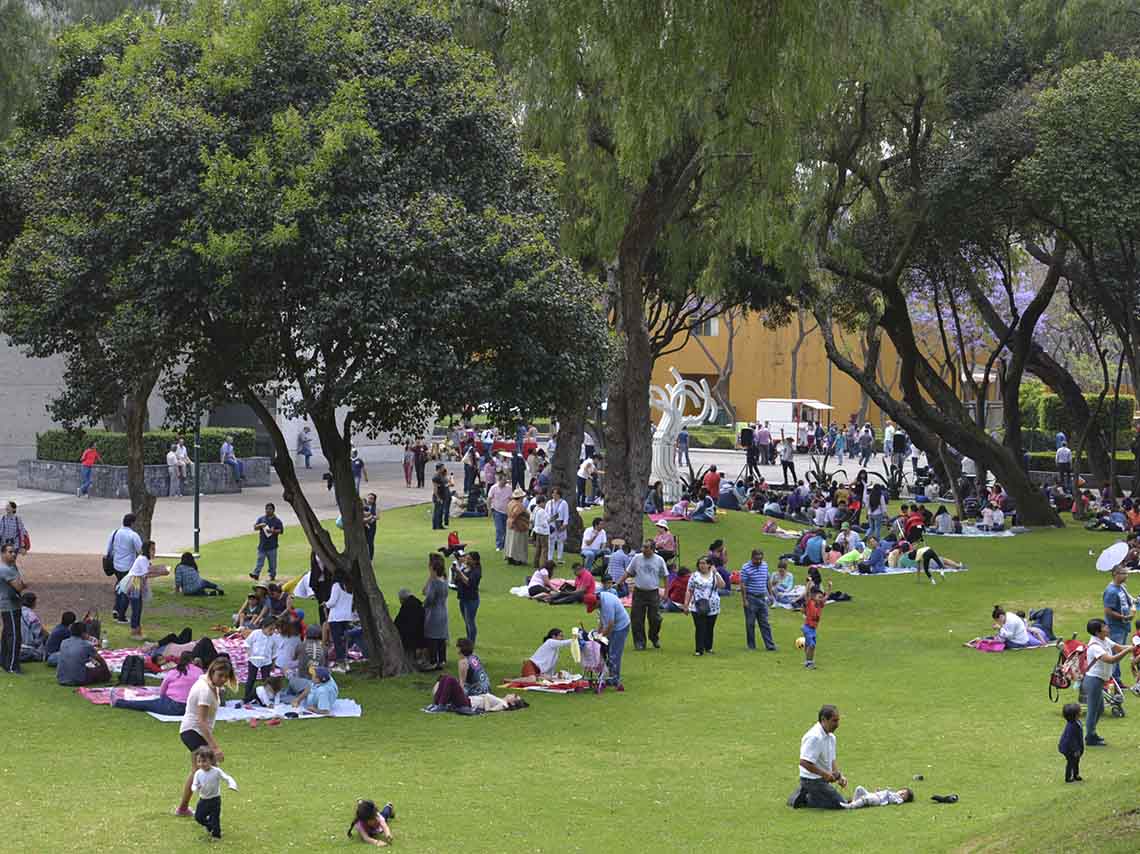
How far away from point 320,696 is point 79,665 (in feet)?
10.2

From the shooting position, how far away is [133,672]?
58.2 ft

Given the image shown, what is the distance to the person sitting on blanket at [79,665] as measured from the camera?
1770cm

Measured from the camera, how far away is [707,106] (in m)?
20.9

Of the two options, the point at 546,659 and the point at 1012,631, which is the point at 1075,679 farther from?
the point at 546,659

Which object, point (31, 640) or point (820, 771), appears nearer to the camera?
point (820, 771)

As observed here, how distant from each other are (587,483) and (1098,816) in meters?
29.2

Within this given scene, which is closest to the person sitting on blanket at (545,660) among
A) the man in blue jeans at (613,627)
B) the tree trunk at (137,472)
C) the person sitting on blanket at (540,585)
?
the man in blue jeans at (613,627)

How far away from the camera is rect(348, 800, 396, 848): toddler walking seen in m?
11.8

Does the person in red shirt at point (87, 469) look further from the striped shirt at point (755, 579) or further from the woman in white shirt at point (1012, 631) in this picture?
the woman in white shirt at point (1012, 631)

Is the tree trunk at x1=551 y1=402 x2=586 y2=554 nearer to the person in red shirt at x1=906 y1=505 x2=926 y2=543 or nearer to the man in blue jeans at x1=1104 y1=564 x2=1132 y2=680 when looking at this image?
the person in red shirt at x1=906 y1=505 x2=926 y2=543

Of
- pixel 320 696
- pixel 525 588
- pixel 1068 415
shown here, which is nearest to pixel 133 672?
pixel 320 696

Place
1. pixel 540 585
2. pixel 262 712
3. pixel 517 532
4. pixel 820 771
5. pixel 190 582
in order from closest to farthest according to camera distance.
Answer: pixel 820 771 → pixel 262 712 → pixel 190 582 → pixel 540 585 → pixel 517 532

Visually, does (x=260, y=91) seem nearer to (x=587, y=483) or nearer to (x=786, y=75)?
(x=786, y=75)

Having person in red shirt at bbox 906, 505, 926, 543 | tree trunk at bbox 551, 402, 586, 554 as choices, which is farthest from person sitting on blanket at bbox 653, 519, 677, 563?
person in red shirt at bbox 906, 505, 926, 543
